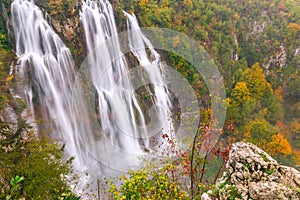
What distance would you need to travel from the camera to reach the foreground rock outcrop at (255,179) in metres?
3.13

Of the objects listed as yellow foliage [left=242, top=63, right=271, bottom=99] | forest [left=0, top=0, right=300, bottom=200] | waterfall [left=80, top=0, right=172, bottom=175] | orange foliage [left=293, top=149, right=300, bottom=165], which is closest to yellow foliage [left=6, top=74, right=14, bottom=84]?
forest [left=0, top=0, right=300, bottom=200]

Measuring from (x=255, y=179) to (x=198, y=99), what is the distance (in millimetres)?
16384

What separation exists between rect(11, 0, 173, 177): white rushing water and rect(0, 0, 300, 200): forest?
52 centimetres

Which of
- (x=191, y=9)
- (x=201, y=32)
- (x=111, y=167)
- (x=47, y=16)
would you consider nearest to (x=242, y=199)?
(x=111, y=167)

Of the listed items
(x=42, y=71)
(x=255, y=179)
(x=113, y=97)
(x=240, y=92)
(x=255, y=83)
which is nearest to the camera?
(x=255, y=179)

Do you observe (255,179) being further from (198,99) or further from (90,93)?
(198,99)

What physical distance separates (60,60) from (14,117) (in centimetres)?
448

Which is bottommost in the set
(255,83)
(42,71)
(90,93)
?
(90,93)

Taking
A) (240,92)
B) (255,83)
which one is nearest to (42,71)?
(240,92)

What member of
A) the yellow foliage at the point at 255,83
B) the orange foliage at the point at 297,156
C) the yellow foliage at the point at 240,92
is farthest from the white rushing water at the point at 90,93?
the yellow foliage at the point at 255,83

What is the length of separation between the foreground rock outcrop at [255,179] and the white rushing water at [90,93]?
29.8ft

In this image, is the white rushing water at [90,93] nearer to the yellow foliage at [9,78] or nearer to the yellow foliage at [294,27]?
the yellow foliage at [9,78]

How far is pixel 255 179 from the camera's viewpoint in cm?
346

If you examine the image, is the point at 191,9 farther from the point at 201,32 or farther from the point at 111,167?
the point at 111,167
